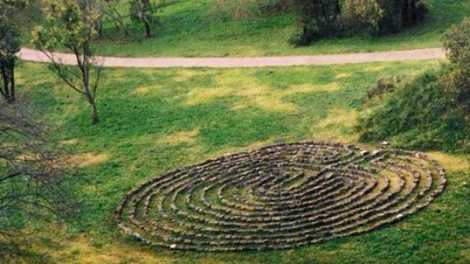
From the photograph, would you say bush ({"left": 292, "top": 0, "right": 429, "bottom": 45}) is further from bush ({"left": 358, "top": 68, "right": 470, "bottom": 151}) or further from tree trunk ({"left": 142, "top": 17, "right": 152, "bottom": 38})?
bush ({"left": 358, "top": 68, "right": 470, "bottom": 151})

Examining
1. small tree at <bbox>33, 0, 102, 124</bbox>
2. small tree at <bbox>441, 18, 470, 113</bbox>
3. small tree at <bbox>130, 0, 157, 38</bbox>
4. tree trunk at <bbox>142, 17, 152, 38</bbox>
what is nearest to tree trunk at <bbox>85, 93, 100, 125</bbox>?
small tree at <bbox>33, 0, 102, 124</bbox>

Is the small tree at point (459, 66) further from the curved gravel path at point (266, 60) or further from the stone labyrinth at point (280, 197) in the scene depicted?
the curved gravel path at point (266, 60)

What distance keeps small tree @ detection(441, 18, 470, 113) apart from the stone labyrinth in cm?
300

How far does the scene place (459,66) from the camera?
1183 inches

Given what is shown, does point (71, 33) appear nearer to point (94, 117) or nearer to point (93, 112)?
point (93, 112)

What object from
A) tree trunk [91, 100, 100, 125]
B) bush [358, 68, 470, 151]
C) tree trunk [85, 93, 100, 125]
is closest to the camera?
bush [358, 68, 470, 151]

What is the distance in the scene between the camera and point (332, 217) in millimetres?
26844

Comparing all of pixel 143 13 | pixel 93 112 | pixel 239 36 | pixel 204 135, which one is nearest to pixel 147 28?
pixel 143 13

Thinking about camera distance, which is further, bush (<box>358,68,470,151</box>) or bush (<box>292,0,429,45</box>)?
bush (<box>292,0,429,45</box>)

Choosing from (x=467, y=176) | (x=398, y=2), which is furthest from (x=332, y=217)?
(x=398, y=2)

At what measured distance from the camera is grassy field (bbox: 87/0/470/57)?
164ft

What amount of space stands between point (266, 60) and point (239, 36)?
24.9 ft

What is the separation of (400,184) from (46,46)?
843 inches

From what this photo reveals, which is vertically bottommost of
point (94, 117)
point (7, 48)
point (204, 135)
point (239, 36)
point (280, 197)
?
point (280, 197)
